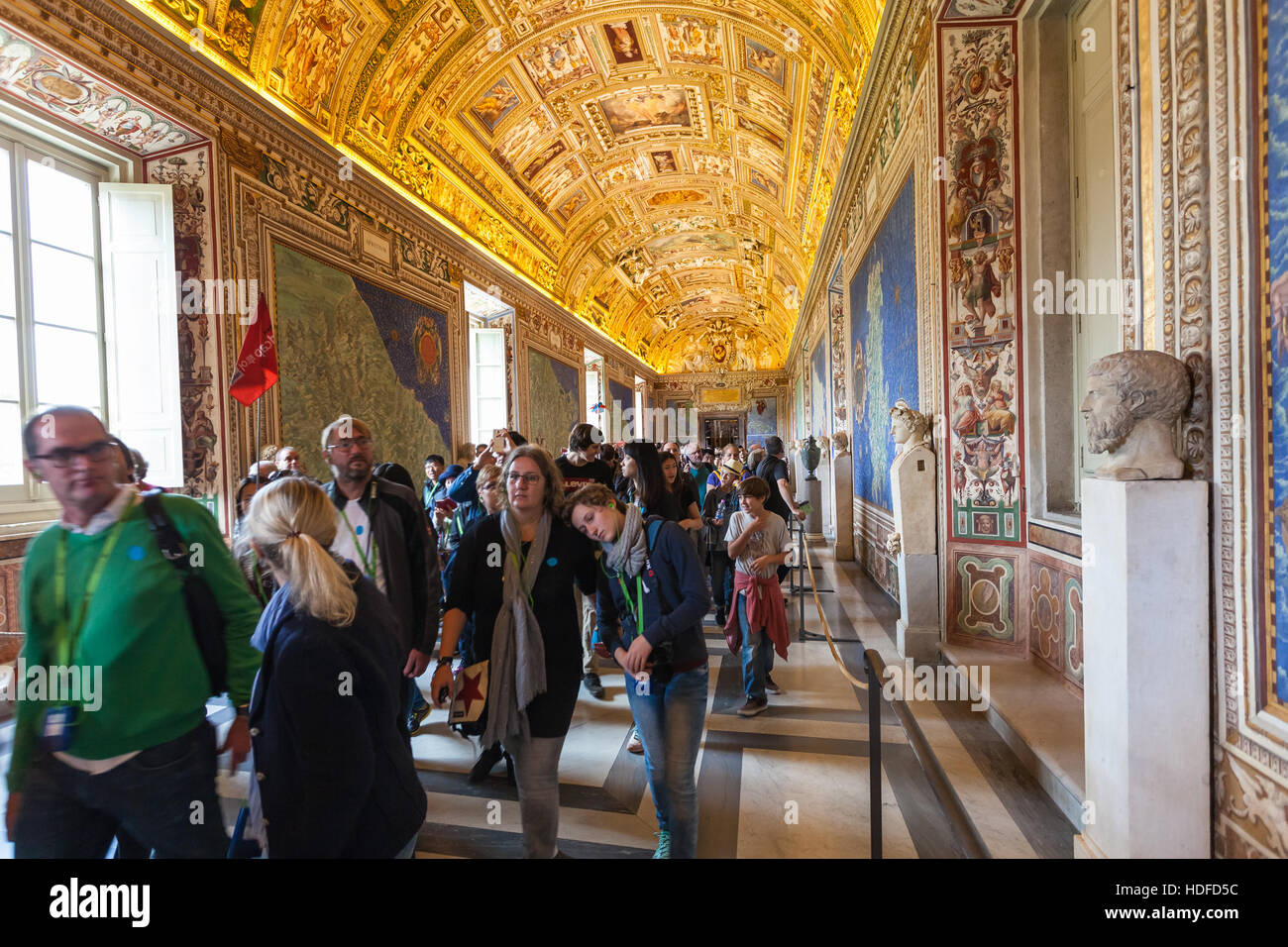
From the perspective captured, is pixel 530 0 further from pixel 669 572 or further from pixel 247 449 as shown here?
pixel 669 572

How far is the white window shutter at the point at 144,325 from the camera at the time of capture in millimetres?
6203

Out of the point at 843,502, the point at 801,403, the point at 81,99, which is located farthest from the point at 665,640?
the point at 801,403


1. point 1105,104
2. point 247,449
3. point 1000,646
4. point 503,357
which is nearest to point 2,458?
point 247,449

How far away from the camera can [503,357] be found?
48.4 feet

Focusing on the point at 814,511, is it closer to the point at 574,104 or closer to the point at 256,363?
the point at 574,104

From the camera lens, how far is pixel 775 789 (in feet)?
11.6

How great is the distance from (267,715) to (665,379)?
32.9 metres

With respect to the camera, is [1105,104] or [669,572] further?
[1105,104]

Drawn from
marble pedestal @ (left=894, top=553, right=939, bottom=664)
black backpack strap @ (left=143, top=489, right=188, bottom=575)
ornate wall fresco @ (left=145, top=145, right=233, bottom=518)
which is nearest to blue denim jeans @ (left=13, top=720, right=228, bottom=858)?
black backpack strap @ (left=143, top=489, right=188, bottom=575)

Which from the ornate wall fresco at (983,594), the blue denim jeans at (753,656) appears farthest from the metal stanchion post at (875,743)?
the ornate wall fresco at (983,594)

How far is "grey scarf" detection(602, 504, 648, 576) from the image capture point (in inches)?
99.6

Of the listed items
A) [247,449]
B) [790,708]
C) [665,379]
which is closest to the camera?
[790,708]

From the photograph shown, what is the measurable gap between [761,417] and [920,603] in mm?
29433

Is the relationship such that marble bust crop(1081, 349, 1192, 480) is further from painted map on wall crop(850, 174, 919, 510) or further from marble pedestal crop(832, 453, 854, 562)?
marble pedestal crop(832, 453, 854, 562)
